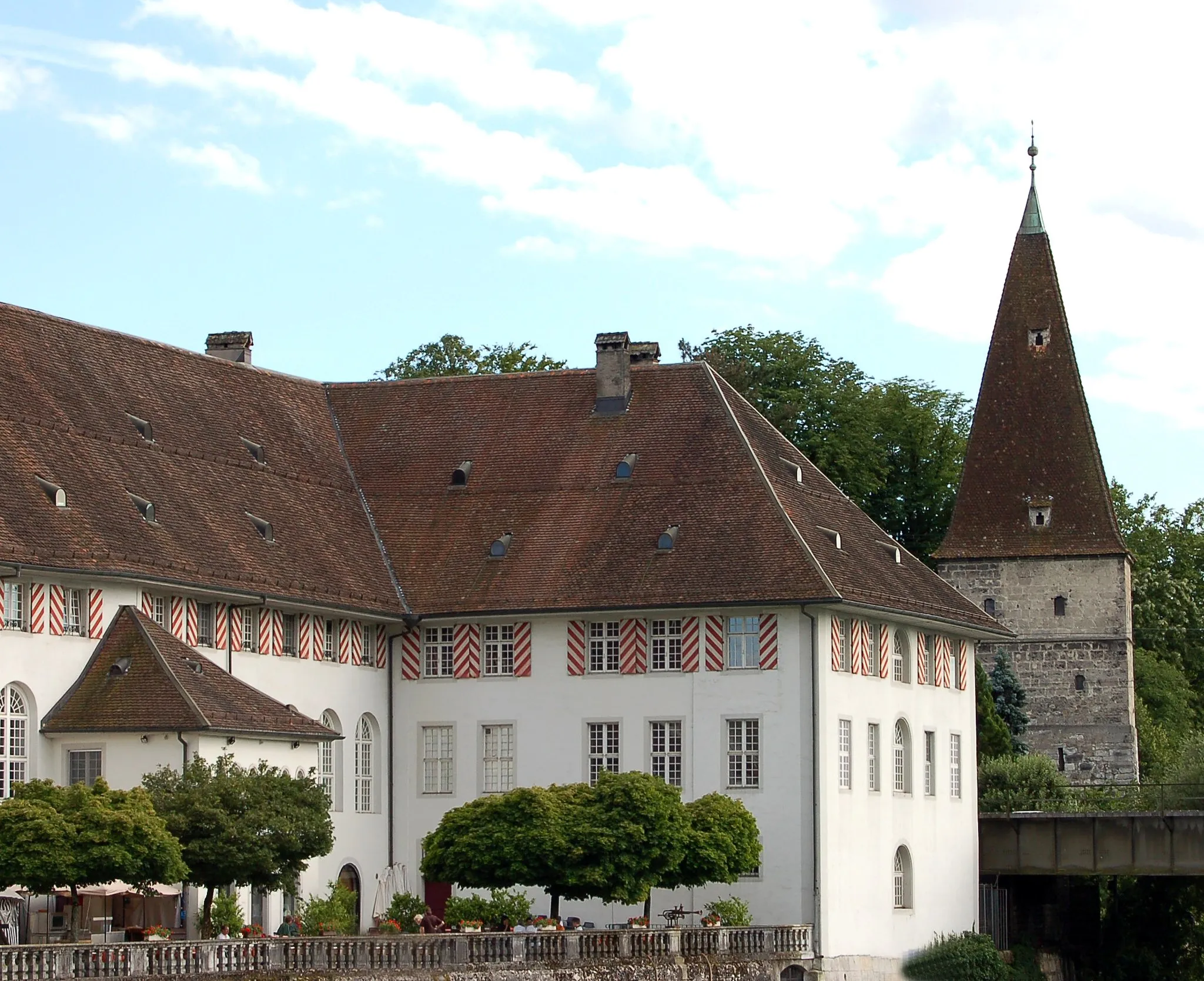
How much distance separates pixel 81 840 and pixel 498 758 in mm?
16606

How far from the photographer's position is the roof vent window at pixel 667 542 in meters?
55.7

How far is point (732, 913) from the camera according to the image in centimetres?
5259

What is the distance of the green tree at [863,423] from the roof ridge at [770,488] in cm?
2178

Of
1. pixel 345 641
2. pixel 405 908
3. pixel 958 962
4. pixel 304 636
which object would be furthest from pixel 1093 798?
pixel 304 636

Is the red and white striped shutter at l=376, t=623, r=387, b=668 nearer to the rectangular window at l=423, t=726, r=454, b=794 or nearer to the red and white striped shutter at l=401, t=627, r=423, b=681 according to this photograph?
the red and white striped shutter at l=401, t=627, r=423, b=681

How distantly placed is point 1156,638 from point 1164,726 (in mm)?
3952

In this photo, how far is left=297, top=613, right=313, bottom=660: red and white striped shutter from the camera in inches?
2132

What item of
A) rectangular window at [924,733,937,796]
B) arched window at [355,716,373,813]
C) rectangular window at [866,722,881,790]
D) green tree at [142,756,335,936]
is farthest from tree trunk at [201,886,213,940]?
rectangular window at [924,733,937,796]

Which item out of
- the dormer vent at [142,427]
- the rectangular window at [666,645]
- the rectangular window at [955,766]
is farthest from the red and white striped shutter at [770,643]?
the dormer vent at [142,427]

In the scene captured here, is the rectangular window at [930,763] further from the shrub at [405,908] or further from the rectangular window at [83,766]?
the rectangular window at [83,766]

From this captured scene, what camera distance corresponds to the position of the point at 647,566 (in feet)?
182

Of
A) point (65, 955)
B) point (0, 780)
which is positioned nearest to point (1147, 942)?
point (0, 780)

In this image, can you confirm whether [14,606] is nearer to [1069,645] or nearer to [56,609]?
[56,609]

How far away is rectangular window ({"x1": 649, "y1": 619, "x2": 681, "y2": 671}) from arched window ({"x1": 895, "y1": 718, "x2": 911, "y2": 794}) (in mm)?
5396
